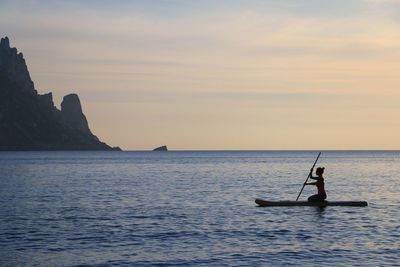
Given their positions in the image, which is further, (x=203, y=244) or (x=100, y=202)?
(x=100, y=202)

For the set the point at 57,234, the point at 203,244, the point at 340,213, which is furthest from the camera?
the point at 340,213

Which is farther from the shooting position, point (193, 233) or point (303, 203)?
point (303, 203)

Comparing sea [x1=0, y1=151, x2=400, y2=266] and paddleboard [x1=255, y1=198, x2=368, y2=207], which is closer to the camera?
sea [x1=0, y1=151, x2=400, y2=266]

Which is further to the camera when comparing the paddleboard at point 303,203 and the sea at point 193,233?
the paddleboard at point 303,203

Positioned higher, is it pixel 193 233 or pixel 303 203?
pixel 303 203

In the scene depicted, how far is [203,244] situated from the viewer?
2892 cm

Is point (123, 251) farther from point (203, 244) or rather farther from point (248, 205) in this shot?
point (248, 205)

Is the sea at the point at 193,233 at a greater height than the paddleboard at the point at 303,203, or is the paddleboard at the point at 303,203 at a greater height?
the paddleboard at the point at 303,203

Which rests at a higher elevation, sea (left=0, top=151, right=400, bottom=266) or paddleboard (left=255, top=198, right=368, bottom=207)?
paddleboard (left=255, top=198, right=368, bottom=207)

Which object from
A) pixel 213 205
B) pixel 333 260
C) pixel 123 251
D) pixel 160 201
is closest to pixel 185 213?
pixel 213 205

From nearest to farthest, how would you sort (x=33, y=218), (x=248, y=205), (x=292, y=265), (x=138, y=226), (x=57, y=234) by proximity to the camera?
(x=292, y=265) → (x=57, y=234) → (x=138, y=226) → (x=33, y=218) → (x=248, y=205)

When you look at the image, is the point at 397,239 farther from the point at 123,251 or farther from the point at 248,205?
the point at 248,205

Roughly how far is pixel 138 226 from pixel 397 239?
48.8 ft

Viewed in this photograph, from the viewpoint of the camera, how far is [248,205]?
48.8m
